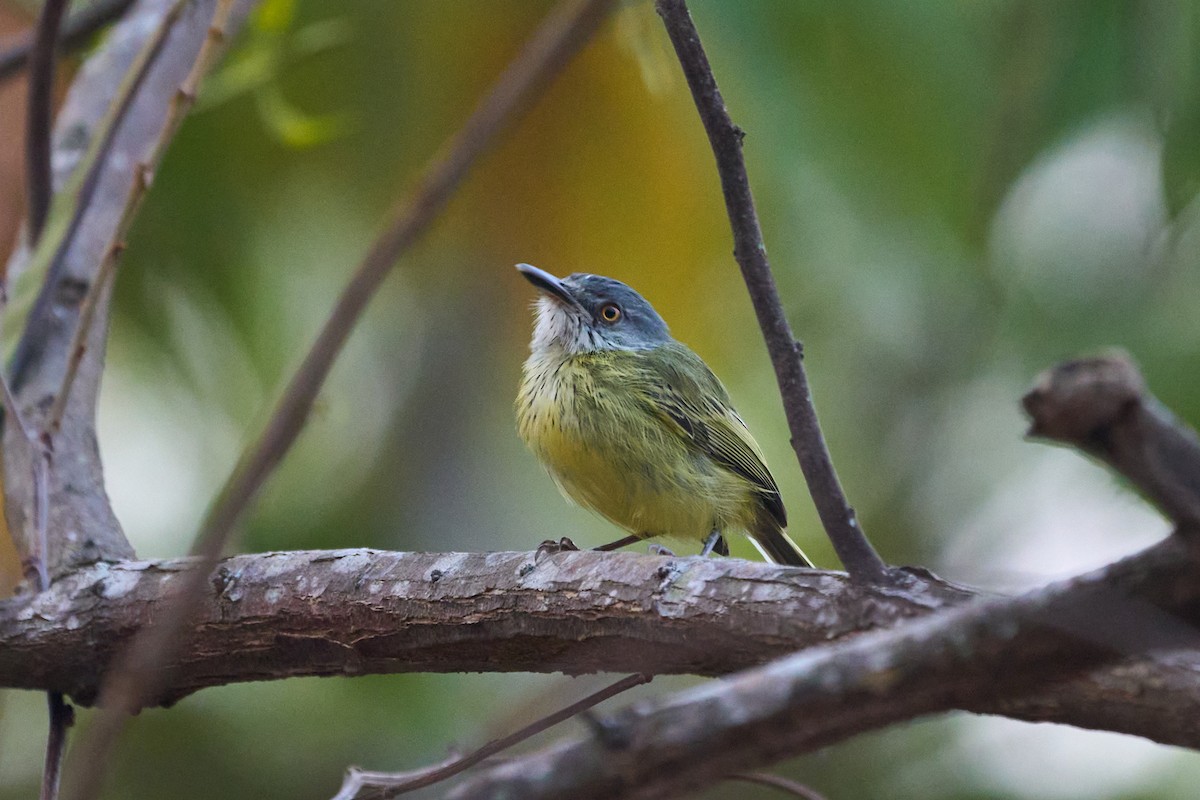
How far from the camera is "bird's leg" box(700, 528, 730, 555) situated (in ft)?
12.5

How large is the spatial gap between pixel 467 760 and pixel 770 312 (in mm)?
1037

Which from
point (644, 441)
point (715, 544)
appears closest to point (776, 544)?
point (715, 544)

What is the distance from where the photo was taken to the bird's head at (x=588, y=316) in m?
4.54

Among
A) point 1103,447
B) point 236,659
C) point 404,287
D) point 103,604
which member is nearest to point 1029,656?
point 1103,447

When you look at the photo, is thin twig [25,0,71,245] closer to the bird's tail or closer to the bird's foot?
the bird's foot

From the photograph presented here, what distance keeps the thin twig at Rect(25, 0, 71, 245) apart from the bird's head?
5.40 feet

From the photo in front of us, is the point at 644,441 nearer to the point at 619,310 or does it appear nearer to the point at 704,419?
the point at 704,419

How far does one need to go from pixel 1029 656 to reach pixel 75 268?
332cm

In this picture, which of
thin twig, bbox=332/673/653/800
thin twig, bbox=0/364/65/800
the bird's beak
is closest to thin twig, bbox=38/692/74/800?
thin twig, bbox=0/364/65/800

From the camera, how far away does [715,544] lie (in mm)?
3975

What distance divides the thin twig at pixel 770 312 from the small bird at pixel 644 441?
1782 millimetres

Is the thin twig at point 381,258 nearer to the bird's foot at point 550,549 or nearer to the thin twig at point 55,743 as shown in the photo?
the bird's foot at point 550,549

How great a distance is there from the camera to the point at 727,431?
164 inches

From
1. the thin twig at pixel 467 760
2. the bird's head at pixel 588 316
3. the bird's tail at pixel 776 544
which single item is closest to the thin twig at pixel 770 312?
the thin twig at pixel 467 760
